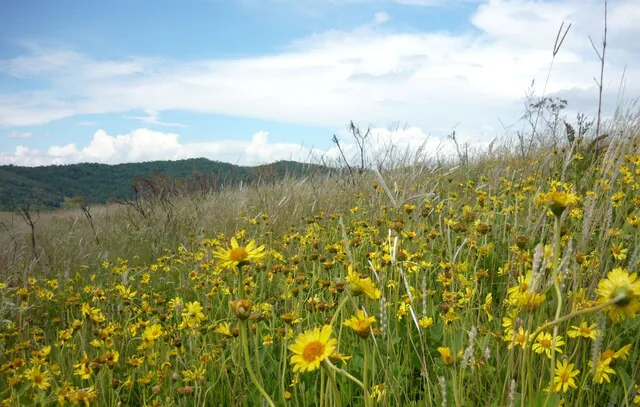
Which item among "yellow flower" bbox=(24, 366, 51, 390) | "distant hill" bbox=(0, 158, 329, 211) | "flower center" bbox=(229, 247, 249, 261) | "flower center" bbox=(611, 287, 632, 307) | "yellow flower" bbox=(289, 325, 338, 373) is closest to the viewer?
"flower center" bbox=(611, 287, 632, 307)

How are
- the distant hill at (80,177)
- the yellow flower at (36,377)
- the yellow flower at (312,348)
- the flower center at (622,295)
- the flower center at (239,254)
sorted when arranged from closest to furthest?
the flower center at (622,295)
the yellow flower at (312,348)
the flower center at (239,254)
the yellow flower at (36,377)
the distant hill at (80,177)

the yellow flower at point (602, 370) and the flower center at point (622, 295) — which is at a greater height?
the flower center at point (622, 295)

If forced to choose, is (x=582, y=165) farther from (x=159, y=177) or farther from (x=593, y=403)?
(x=159, y=177)

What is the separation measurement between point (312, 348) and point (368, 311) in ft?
4.29

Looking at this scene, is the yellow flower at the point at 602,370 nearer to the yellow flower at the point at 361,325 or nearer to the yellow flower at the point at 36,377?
the yellow flower at the point at 361,325

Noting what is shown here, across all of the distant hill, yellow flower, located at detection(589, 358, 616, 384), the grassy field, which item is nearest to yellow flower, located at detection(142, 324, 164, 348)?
the grassy field

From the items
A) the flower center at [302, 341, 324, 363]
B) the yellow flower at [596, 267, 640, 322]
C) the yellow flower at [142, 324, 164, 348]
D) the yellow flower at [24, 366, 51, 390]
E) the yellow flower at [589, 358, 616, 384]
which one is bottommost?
the yellow flower at [24, 366, 51, 390]

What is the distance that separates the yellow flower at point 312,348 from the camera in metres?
0.85

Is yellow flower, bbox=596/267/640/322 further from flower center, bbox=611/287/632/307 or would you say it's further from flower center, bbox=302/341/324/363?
flower center, bbox=302/341/324/363

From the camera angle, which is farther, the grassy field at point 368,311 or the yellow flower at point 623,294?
the grassy field at point 368,311

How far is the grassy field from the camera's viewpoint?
116 cm

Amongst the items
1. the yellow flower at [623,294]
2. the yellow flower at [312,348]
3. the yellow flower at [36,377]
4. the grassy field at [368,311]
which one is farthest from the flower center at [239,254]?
the yellow flower at [36,377]

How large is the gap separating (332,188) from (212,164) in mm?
30856

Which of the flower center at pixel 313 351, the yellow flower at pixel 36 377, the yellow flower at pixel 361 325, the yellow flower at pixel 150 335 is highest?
the yellow flower at pixel 361 325
